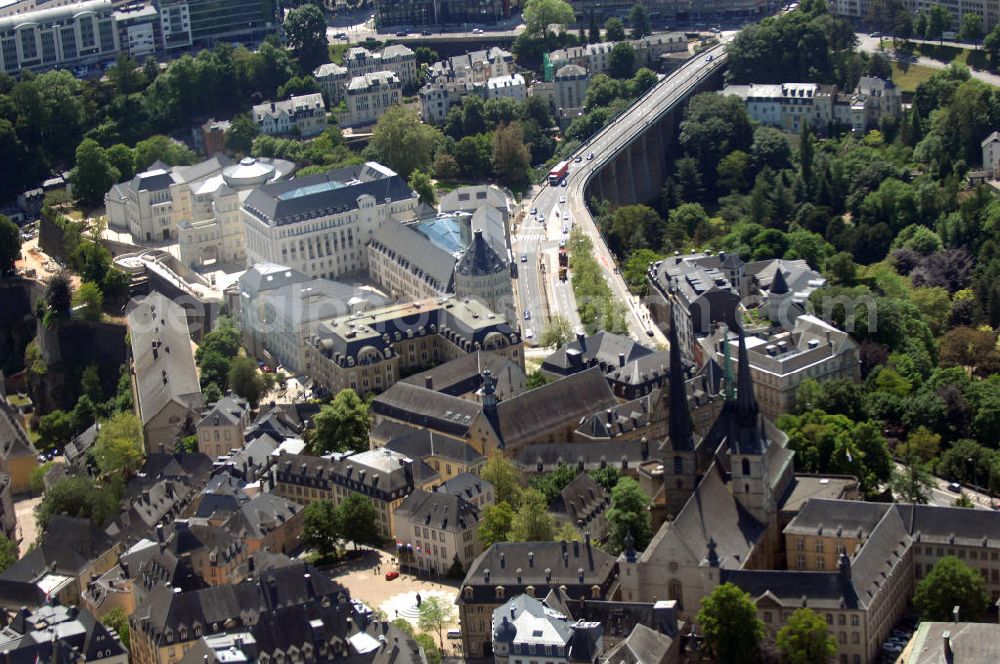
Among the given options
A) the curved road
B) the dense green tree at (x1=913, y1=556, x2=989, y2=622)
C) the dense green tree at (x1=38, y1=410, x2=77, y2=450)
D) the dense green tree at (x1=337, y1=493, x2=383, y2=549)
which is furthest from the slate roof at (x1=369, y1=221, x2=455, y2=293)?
the dense green tree at (x1=913, y1=556, x2=989, y2=622)

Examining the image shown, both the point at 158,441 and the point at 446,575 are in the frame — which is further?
the point at 158,441

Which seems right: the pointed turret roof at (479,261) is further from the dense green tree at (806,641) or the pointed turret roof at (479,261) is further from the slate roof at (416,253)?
the dense green tree at (806,641)

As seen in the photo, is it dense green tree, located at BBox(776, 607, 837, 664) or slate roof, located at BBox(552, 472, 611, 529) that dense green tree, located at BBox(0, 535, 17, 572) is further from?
dense green tree, located at BBox(776, 607, 837, 664)

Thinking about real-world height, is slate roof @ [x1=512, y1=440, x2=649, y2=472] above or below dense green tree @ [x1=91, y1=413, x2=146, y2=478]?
above

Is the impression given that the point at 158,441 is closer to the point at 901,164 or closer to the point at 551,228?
the point at 551,228

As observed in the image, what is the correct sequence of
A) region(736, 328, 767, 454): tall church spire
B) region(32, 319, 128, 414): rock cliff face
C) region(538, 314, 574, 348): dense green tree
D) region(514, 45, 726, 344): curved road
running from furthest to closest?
region(32, 319, 128, 414): rock cliff face
region(514, 45, 726, 344): curved road
region(538, 314, 574, 348): dense green tree
region(736, 328, 767, 454): tall church spire

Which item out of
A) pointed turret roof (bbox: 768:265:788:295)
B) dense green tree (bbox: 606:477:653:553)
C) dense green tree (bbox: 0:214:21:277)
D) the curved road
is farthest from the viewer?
dense green tree (bbox: 0:214:21:277)

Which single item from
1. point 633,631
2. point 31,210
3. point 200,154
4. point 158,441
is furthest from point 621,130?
point 633,631

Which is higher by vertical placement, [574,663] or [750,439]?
[750,439]
